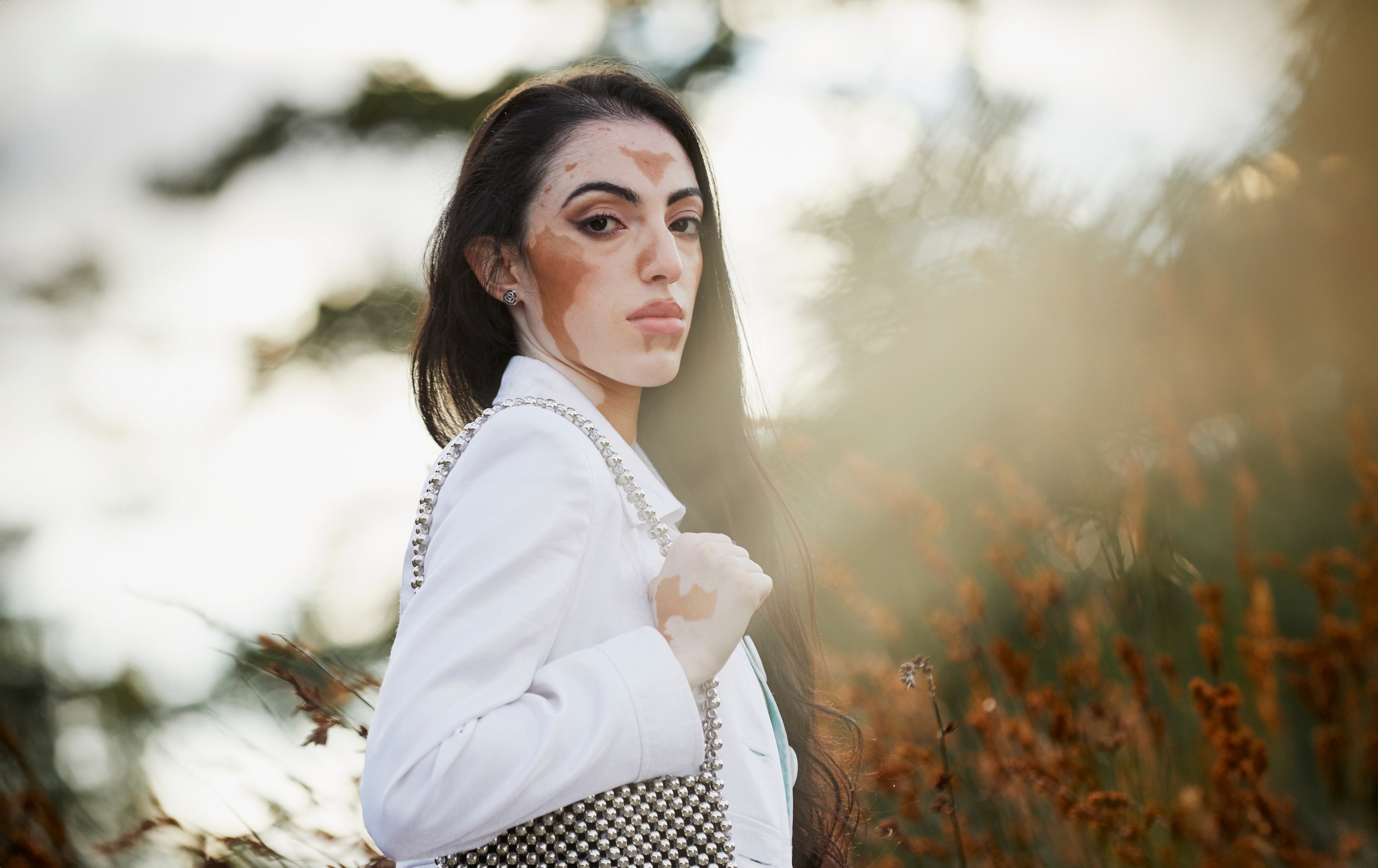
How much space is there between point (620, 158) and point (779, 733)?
866 mm

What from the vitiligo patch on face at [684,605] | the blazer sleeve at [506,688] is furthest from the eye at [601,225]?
the vitiligo patch on face at [684,605]

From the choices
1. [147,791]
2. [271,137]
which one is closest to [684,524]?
[147,791]

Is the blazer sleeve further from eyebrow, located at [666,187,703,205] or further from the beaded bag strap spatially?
eyebrow, located at [666,187,703,205]

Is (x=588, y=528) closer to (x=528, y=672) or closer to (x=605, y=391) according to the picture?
(x=528, y=672)

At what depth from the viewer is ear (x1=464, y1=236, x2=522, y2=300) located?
1.49 metres

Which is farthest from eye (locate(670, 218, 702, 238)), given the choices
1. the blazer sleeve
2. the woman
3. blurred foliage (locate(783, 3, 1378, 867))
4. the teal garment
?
blurred foliage (locate(783, 3, 1378, 867))

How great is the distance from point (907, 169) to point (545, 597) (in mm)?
3658

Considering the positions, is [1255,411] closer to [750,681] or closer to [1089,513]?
[1089,513]

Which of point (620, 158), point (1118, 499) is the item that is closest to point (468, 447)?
point (620, 158)

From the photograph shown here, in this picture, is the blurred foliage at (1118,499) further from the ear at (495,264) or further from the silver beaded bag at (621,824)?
the ear at (495,264)

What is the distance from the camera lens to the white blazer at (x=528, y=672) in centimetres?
97

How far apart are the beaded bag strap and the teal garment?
0.29 meters

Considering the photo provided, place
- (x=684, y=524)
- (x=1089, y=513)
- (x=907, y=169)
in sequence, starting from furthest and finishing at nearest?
1. (x=907, y=169)
2. (x=1089, y=513)
3. (x=684, y=524)

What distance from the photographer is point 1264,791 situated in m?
2.41
